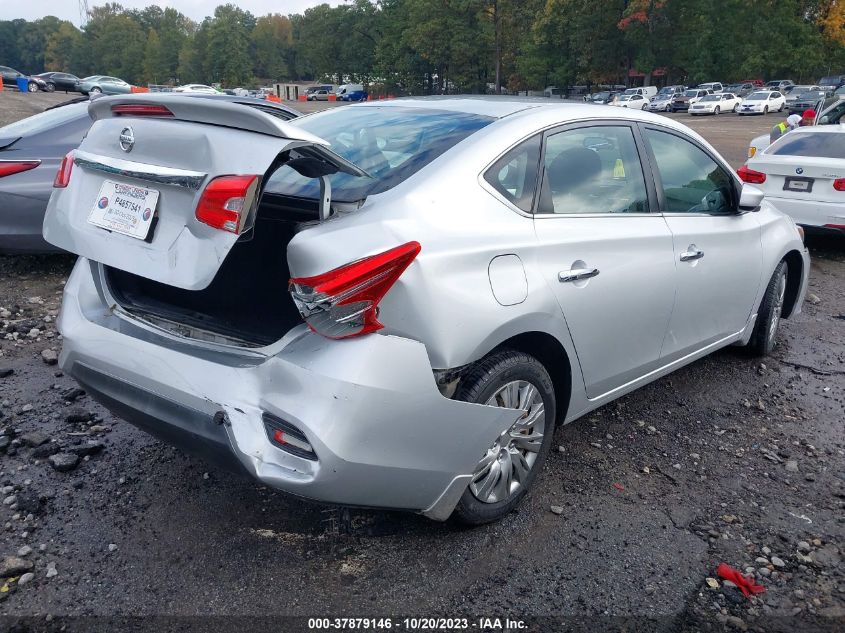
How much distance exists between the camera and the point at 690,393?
4516 mm

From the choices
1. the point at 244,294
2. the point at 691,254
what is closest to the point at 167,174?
the point at 244,294

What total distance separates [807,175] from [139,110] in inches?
296

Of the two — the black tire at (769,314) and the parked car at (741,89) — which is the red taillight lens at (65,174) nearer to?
the black tire at (769,314)

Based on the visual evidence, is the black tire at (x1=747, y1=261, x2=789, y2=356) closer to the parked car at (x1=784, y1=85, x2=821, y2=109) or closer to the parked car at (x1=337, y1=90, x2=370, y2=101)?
the parked car at (x1=784, y1=85, x2=821, y2=109)

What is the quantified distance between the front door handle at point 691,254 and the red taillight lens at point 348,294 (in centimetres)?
190

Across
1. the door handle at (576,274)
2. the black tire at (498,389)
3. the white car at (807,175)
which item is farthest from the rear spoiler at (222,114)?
the white car at (807,175)

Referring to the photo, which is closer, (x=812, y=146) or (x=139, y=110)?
(x=139, y=110)

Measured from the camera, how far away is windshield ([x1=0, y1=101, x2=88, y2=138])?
6.26 m

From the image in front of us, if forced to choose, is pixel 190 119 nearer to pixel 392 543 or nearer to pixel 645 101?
pixel 392 543

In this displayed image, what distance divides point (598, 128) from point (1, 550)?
3088 millimetres

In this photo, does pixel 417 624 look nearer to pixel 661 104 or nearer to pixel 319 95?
pixel 661 104

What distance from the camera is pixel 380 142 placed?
10.3 feet

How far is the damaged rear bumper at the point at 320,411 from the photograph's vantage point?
2299 millimetres

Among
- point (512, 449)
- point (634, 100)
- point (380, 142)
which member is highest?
point (634, 100)
